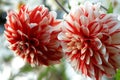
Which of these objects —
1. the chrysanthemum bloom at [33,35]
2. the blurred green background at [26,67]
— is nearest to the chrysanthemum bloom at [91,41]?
the chrysanthemum bloom at [33,35]

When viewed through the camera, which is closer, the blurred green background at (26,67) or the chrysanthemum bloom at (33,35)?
the chrysanthemum bloom at (33,35)

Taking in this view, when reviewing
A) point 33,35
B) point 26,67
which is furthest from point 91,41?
point 26,67

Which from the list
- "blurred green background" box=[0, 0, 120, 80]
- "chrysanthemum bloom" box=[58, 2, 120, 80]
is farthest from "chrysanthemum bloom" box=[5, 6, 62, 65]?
"blurred green background" box=[0, 0, 120, 80]

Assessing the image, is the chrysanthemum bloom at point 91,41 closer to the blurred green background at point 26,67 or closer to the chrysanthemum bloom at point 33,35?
the chrysanthemum bloom at point 33,35

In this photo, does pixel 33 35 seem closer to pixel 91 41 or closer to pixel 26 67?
pixel 91 41
